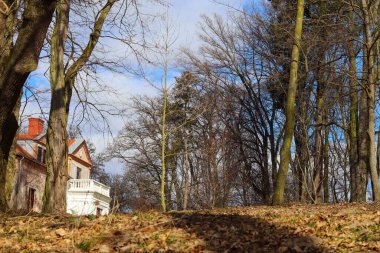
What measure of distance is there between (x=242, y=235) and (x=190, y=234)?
659 mm

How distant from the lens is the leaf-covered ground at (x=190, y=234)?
270 inches

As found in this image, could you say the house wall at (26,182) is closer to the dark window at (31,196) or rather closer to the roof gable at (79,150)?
the dark window at (31,196)

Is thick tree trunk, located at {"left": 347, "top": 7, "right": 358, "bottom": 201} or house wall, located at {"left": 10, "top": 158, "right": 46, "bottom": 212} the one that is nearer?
thick tree trunk, located at {"left": 347, "top": 7, "right": 358, "bottom": 201}

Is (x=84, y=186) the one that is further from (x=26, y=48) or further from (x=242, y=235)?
(x=242, y=235)

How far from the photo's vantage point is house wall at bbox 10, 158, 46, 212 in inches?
1617

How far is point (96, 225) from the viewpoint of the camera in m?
8.02

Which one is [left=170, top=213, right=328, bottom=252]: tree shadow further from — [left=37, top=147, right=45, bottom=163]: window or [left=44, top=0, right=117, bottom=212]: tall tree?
[left=37, top=147, right=45, bottom=163]: window

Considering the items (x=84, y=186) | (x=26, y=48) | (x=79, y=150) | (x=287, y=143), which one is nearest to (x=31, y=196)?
(x=84, y=186)

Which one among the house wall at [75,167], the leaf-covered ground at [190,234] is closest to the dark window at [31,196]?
the house wall at [75,167]

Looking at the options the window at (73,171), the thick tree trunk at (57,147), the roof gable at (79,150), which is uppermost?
the roof gable at (79,150)

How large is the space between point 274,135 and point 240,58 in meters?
4.80

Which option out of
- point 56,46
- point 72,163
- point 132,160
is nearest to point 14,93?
point 56,46

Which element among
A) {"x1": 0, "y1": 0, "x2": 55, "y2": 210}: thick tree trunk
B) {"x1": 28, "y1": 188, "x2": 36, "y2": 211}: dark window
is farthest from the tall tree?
{"x1": 28, "y1": 188, "x2": 36, "y2": 211}: dark window

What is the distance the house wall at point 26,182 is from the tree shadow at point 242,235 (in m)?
32.9
